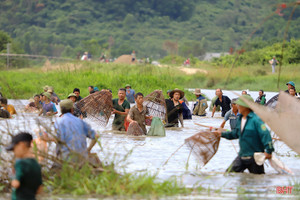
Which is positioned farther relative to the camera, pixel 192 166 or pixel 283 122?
pixel 192 166

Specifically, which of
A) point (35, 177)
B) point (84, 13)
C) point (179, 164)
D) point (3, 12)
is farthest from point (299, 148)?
point (84, 13)

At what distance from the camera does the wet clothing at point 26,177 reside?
5734 mm

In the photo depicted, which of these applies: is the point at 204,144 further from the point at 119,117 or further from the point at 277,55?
the point at 277,55

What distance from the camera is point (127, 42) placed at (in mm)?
121062

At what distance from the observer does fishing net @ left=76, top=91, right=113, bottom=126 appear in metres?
15.1

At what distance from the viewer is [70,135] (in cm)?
762

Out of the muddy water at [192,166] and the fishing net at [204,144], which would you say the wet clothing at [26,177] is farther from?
the fishing net at [204,144]

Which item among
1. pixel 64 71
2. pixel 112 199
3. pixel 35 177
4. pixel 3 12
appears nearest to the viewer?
pixel 35 177

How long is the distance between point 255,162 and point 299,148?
0.70 meters

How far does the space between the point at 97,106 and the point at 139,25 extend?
116 metres

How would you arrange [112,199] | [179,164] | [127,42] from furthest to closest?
[127,42]
[179,164]
[112,199]

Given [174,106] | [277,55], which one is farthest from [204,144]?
[277,55]

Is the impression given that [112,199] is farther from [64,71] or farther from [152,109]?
[64,71]

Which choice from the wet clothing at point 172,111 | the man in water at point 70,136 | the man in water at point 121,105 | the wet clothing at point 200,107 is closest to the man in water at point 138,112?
the man in water at point 121,105
